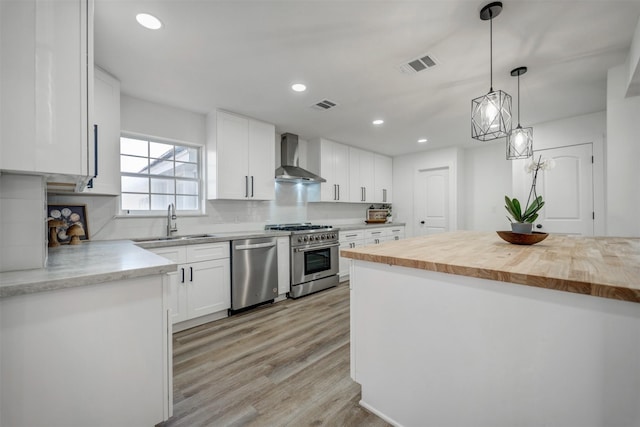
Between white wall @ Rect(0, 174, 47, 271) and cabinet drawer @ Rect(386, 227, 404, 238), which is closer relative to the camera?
white wall @ Rect(0, 174, 47, 271)

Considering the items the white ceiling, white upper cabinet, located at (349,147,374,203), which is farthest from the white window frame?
white upper cabinet, located at (349,147,374,203)

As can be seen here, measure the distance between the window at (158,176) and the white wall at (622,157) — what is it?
4.41 metres

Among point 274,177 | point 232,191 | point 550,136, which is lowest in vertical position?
point 232,191

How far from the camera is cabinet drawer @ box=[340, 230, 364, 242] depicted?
4543 mm

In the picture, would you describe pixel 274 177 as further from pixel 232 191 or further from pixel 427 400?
pixel 427 400

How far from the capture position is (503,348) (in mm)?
1097

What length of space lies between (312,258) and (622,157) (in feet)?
11.3

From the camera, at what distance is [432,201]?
222 inches

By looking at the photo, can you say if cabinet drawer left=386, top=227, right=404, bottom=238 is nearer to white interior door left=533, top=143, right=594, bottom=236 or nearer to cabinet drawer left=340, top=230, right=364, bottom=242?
cabinet drawer left=340, top=230, right=364, bottom=242

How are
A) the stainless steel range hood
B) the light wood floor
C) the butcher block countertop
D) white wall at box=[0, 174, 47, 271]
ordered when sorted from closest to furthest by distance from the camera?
the butcher block countertop < white wall at box=[0, 174, 47, 271] < the light wood floor < the stainless steel range hood

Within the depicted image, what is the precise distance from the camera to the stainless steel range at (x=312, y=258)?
3.68 meters

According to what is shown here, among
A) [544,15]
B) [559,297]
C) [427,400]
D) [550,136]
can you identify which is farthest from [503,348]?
[550,136]

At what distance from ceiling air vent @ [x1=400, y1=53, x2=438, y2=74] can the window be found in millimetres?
2671

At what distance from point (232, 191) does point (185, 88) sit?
4.03 feet
